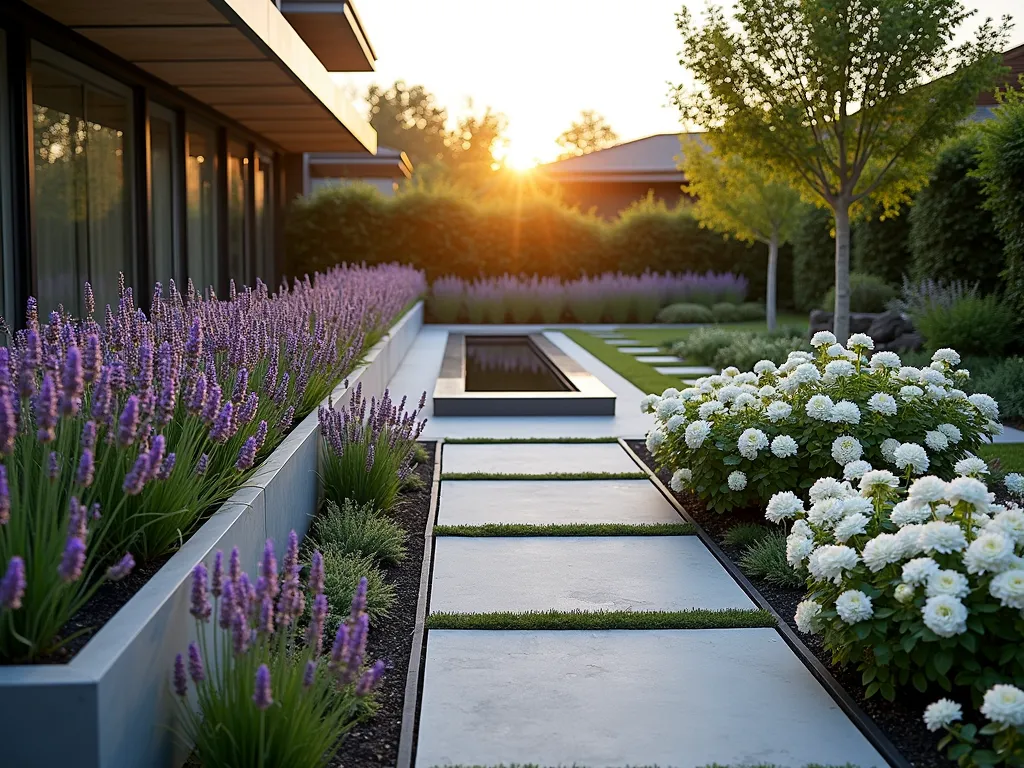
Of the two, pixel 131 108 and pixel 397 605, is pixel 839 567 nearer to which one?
pixel 397 605

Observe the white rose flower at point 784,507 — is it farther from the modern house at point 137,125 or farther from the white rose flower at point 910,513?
the modern house at point 137,125

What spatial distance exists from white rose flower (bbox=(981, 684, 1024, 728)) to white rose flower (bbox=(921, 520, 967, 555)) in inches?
18.8

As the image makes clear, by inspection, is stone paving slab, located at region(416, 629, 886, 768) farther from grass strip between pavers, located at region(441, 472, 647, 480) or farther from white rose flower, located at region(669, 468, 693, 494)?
grass strip between pavers, located at region(441, 472, 647, 480)

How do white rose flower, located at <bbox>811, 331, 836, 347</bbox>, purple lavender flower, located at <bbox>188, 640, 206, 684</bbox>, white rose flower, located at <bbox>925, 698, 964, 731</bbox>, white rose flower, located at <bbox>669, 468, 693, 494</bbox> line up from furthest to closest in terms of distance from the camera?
white rose flower, located at <bbox>669, 468, 693, 494</bbox>
white rose flower, located at <bbox>811, 331, 836, 347</bbox>
white rose flower, located at <bbox>925, 698, 964, 731</bbox>
purple lavender flower, located at <bbox>188, 640, 206, 684</bbox>

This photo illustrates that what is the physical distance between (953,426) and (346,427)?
2890 mm

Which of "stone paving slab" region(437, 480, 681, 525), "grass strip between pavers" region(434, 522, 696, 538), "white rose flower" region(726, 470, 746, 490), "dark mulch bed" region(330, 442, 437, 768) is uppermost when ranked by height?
"white rose flower" region(726, 470, 746, 490)

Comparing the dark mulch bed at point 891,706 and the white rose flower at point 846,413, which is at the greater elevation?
the white rose flower at point 846,413

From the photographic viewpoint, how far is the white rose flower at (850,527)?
3305mm

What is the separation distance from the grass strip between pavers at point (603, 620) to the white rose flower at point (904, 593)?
3.25 ft

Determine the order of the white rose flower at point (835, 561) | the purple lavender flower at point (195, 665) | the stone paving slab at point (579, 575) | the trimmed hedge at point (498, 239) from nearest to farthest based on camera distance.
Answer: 1. the purple lavender flower at point (195, 665)
2. the white rose flower at point (835, 561)
3. the stone paving slab at point (579, 575)
4. the trimmed hedge at point (498, 239)

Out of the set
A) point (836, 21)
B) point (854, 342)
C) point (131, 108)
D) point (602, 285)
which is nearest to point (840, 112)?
point (836, 21)

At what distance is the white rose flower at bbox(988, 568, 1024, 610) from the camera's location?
2783mm

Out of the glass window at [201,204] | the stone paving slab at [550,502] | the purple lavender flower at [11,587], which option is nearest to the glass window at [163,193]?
the glass window at [201,204]

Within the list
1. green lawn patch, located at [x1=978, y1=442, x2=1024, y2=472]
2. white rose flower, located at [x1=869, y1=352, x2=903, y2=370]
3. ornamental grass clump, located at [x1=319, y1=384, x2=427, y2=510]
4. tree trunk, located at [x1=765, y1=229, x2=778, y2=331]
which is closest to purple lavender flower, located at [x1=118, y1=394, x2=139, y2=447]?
ornamental grass clump, located at [x1=319, y1=384, x2=427, y2=510]
